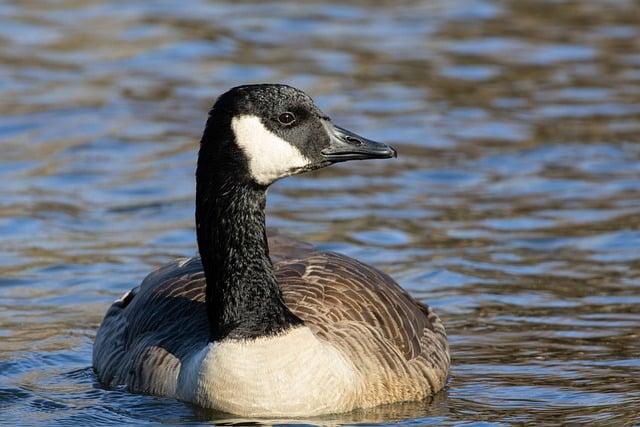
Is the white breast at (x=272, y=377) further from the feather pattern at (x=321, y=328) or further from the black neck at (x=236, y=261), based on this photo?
the feather pattern at (x=321, y=328)

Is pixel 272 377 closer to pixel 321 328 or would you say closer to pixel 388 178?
pixel 321 328

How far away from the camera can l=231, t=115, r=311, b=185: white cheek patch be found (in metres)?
9.04

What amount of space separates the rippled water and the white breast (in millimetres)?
145

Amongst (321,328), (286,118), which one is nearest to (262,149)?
(286,118)

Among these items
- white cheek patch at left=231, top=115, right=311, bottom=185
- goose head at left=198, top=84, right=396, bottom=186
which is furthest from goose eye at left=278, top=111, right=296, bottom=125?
white cheek patch at left=231, top=115, right=311, bottom=185

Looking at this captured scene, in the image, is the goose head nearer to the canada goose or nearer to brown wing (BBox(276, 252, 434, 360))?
the canada goose

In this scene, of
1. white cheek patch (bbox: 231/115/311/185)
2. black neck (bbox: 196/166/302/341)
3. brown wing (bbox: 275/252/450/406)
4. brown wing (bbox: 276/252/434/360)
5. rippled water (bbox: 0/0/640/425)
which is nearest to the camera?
white cheek patch (bbox: 231/115/311/185)

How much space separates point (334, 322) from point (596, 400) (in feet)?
5.59

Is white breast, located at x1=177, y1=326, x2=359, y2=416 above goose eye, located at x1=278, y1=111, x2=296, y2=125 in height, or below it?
below

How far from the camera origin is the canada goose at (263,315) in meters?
9.05

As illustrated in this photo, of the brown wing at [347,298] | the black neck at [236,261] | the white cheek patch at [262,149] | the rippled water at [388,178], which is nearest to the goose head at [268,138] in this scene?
the white cheek patch at [262,149]

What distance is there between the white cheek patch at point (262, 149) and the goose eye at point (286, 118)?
11 cm

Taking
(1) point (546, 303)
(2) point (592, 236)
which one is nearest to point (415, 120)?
(2) point (592, 236)

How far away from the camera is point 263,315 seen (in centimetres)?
920
